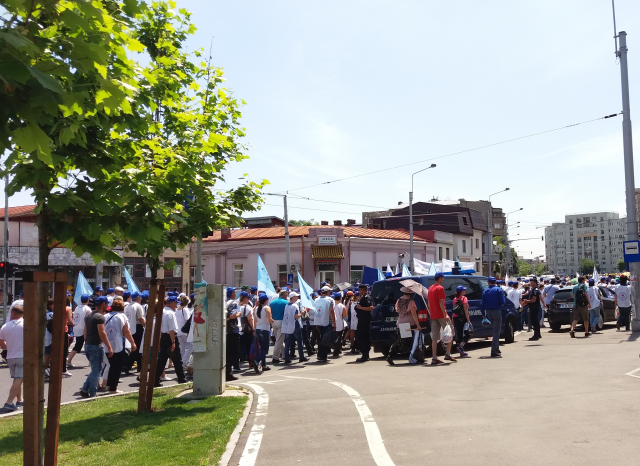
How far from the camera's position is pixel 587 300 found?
1752cm

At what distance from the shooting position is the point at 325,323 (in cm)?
1653

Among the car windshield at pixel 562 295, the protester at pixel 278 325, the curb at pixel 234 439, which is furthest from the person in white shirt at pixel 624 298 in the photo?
the curb at pixel 234 439

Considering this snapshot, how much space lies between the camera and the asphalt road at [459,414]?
595cm

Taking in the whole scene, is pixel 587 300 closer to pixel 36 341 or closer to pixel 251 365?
pixel 251 365

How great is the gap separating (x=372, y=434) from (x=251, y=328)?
317 inches

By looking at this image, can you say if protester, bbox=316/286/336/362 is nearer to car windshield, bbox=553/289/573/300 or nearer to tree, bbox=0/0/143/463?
car windshield, bbox=553/289/573/300

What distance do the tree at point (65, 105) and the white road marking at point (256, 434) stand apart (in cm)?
194

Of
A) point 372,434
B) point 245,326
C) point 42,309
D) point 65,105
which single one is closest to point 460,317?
point 245,326

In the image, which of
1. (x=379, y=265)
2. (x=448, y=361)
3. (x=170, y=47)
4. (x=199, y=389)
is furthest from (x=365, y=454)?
(x=379, y=265)

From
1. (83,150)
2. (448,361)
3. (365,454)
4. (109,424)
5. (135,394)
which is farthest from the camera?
(448,361)

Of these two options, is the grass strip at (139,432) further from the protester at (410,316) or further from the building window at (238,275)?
the building window at (238,275)

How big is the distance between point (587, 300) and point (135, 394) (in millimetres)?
12584

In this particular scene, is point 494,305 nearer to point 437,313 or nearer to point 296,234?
point 437,313

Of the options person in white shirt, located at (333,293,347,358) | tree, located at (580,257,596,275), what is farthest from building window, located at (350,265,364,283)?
tree, located at (580,257,596,275)
